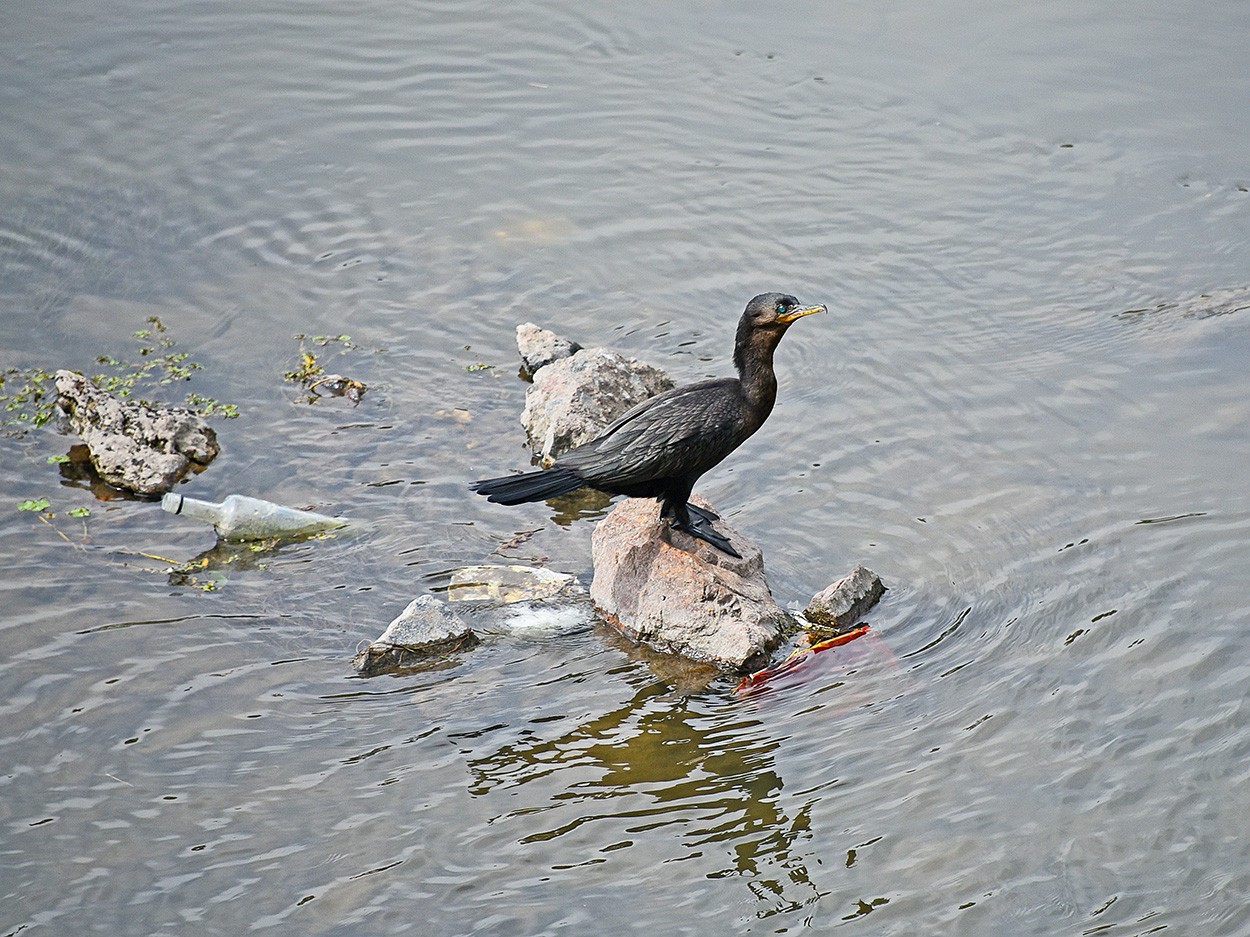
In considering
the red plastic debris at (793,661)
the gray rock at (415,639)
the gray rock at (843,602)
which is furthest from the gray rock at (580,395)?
the red plastic debris at (793,661)

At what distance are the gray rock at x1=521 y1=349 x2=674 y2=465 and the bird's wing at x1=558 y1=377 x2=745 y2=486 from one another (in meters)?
1.17

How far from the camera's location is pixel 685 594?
614 cm

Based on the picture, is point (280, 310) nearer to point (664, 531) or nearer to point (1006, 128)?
point (664, 531)

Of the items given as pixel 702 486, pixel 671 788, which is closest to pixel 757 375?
pixel 702 486

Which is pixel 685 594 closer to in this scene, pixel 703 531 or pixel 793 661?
pixel 703 531

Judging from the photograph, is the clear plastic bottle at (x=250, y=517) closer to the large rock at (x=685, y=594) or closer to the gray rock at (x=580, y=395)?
the gray rock at (x=580, y=395)

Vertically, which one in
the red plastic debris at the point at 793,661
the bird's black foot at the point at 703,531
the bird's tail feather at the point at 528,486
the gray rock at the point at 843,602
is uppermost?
the bird's tail feather at the point at 528,486

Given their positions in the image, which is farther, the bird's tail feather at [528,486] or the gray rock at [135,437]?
the gray rock at [135,437]

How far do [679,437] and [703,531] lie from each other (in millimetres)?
572

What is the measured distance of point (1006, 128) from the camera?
10.8 m

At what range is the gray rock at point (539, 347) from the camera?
8.34 meters

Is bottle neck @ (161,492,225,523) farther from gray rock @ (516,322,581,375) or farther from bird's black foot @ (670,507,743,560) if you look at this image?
bird's black foot @ (670,507,743,560)

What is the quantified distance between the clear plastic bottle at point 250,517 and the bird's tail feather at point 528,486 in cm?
135

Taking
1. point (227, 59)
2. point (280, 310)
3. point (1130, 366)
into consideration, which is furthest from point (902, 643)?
point (227, 59)
